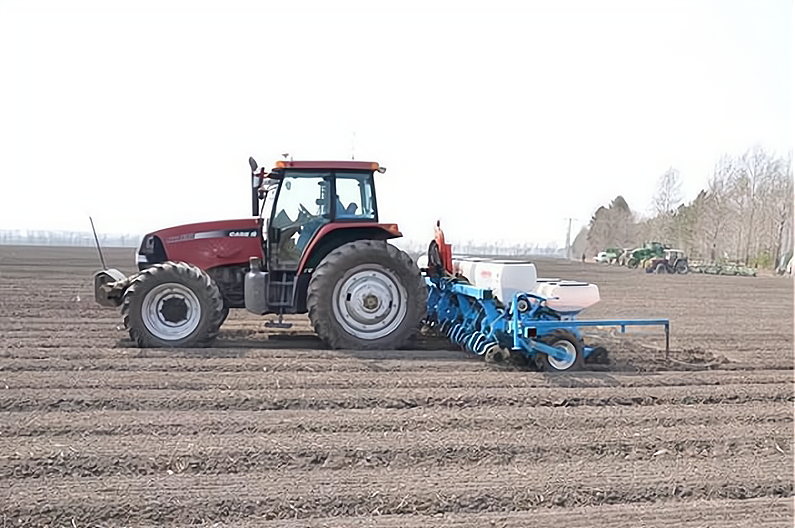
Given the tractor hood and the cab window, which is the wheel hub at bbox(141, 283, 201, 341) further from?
the cab window

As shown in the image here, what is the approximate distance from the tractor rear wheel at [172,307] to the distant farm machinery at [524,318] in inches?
103

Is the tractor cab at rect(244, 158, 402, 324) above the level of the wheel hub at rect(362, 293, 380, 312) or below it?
above

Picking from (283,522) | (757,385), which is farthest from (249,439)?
(757,385)

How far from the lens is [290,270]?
782 cm

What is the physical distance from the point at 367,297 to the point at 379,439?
2.96 meters

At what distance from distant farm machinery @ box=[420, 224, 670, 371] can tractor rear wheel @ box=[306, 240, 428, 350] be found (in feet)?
1.88

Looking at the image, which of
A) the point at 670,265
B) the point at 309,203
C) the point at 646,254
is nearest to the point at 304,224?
the point at 309,203

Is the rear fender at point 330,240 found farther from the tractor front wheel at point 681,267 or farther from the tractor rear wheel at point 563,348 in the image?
the tractor front wheel at point 681,267

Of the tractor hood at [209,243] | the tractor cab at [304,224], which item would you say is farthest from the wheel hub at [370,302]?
the tractor hood at [209,243]

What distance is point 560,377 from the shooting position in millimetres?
6527

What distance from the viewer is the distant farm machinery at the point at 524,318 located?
6723mm

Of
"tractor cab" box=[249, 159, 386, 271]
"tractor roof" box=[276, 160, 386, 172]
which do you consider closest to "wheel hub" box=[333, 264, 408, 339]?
"tractor cab" box=[249, 159, 386, 271]

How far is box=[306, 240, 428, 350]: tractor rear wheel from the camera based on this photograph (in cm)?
734

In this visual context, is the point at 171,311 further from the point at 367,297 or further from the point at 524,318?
the point at 524,318
